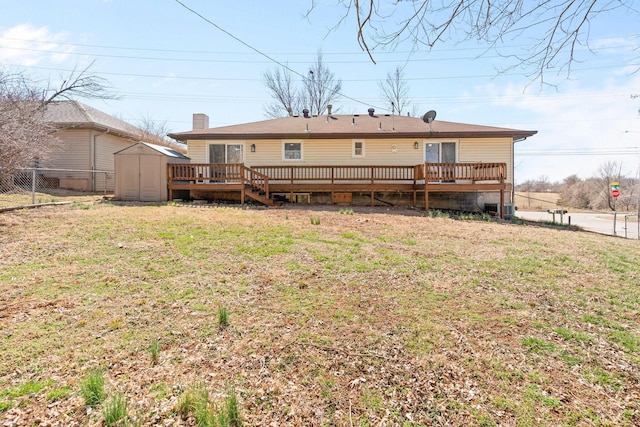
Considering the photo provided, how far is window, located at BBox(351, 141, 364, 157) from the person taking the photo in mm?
15000

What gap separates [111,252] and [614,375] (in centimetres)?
684

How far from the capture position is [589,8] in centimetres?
258

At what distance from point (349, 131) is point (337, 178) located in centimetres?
A: 232

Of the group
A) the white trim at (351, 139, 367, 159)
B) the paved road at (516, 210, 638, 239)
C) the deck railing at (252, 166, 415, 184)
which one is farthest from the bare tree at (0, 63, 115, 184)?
the paved road at (516, 210, 638, 239)

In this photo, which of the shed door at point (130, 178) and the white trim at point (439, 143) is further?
the white trim at point (439, 143)

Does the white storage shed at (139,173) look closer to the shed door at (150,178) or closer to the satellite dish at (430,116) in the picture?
the shed door at (150,178)

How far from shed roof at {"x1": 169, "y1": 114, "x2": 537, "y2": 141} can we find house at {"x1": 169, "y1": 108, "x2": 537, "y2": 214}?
0.04 m

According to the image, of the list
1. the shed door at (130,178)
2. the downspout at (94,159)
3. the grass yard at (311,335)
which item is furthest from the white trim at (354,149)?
the downspout at (94,159)

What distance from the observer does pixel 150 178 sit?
511 inches

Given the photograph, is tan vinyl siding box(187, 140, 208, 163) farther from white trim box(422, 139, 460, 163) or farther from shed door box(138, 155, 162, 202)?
white trim box(422, 139, 460, 163)

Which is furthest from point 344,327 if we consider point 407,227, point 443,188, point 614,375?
point 443,188

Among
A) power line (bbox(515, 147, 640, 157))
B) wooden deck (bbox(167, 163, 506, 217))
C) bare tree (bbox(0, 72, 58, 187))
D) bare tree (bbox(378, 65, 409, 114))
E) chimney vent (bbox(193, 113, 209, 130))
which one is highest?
bare tree (bbox(378, 65, 409, 114))

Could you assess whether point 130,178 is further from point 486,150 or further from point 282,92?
point 282,92

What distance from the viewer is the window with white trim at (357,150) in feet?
49.2
